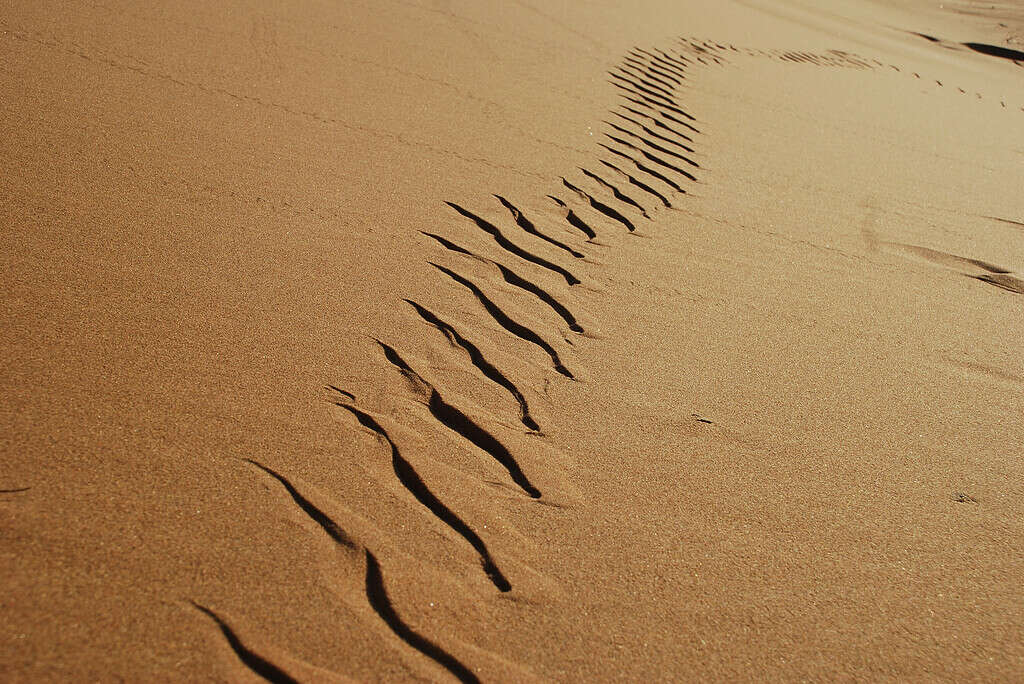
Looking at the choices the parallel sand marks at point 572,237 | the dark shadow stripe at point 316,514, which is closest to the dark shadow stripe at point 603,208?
the parallel sand marks at point 572,237

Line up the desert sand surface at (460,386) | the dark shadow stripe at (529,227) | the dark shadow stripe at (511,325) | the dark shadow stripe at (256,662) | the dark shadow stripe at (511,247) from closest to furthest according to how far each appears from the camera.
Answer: the dark shadow stripe at (256,662)
the desert sand surface at (460,386)
the dark shadow stripe at (511,325)
the dark shadow stripe at (511,247)
the dark shadow stripe at (529,227)

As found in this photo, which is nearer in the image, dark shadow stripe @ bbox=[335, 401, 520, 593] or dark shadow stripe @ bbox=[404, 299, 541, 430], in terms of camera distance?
dark shadow stripe @ bbox=[335, 401, 520, 593]

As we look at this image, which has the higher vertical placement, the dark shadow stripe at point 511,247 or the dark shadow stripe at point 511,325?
the dark shadow stripe at point 511,247

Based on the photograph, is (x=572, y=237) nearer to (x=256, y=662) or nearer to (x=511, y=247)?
(x=511, y=247)

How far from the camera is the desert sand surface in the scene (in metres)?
1.31

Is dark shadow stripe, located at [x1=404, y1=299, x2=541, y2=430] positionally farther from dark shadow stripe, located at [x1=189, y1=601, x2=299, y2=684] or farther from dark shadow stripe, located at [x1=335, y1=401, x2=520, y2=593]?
dark shadow stripe, located at [x1=189, y1=601, x2=299, y2=684]

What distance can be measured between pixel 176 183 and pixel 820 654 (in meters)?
2.17

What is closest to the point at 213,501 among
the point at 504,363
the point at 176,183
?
the point at 504,363

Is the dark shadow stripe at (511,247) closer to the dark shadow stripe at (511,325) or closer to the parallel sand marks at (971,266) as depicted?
the dark shadow stripe at (511,325)

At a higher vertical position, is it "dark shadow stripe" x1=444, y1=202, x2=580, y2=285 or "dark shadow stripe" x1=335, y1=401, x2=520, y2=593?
"dark shadow stripe" x1=444, y1=202, x2=580, y2=285

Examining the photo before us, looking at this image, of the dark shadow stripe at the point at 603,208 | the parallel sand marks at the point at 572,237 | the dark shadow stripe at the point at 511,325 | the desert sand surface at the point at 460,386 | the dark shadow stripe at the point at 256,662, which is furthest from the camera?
the dark shadow stripe at the point at 603,208

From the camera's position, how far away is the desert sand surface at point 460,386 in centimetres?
131

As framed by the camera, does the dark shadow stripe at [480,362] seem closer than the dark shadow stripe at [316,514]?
No

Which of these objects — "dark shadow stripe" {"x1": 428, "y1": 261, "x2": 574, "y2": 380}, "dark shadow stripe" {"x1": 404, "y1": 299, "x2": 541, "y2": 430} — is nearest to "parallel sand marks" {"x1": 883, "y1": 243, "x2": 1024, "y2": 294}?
"dark shadow stripe" {"x1": 428, "y1": 261, "x2": 574, "y2": 380}
